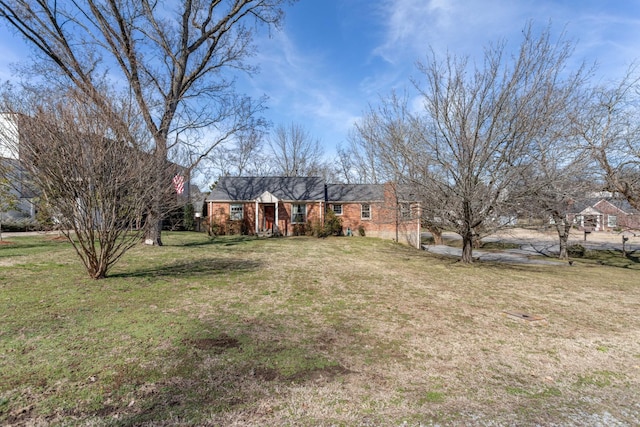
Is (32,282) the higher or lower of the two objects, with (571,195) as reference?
lower

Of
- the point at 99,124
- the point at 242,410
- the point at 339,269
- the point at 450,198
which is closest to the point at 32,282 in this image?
the point at 99,124

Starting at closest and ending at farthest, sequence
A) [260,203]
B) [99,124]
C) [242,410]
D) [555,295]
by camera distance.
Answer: [242,410], [99,124], [555,295], [260,203]

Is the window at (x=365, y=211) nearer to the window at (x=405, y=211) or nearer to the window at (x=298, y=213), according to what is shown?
the window at (x=298, y=213)

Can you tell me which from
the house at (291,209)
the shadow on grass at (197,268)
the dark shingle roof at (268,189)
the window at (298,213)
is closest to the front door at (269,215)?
the house at (291,209)

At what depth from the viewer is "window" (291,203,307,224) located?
2150 centimetres

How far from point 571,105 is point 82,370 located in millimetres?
12977

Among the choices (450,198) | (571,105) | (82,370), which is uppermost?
(571,105)

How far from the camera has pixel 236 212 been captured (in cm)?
2175

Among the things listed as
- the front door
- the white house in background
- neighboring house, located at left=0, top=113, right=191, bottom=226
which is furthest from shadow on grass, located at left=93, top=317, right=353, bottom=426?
the front door

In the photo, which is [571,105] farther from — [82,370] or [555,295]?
[82,370]

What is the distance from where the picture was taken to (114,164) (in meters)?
5.97

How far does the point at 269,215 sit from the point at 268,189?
1.93 meters

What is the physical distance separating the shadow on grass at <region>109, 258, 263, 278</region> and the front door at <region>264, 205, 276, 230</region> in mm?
11330

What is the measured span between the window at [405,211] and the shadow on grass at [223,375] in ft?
27.3
